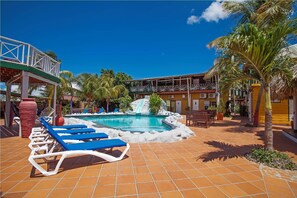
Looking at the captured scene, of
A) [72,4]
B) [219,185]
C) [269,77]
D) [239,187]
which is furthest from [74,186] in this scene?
[72,4]

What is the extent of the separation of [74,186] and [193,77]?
79.5 ft

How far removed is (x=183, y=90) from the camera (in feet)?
79.6

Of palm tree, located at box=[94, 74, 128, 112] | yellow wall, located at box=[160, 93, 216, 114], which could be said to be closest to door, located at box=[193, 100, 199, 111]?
yellow wall, located at box=[160, 93, 216, 114]

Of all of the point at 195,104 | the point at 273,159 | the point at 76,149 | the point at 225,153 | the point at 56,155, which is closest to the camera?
the point at 56,155

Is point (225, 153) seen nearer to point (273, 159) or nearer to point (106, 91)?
point (273, 159)

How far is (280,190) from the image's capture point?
2.62 meters

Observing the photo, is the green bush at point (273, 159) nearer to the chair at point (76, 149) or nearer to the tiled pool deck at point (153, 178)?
the tiled pool deck at point (153, 178)

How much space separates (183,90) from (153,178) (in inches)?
867

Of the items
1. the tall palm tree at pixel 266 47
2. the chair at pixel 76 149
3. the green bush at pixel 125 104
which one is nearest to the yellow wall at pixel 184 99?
the green bush at pixel 125 104

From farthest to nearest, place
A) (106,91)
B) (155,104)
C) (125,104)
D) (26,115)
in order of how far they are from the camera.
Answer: (125,104) → (106,91) → (155,104) → (26,115)

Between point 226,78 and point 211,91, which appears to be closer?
point 226,78

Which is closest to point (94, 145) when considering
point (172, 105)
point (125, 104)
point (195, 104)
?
point (125, 104)

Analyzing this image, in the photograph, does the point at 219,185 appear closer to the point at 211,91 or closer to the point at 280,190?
the point at 280,190

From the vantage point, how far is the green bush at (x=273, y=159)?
349 cm
